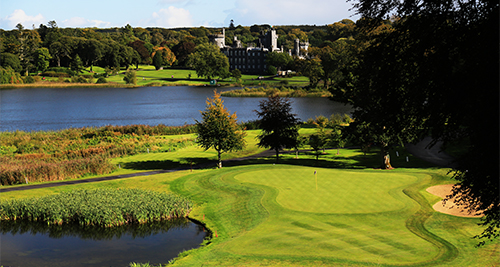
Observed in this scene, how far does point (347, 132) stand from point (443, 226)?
1759 cm

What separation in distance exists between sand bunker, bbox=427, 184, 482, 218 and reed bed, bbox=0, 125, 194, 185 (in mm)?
24378

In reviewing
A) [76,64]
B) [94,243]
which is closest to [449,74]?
[94,243]

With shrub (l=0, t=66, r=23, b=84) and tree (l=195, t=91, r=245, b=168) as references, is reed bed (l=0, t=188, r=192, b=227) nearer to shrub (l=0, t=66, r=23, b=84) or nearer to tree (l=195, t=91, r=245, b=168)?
tree (l=195, t=91, r=245, b=168)

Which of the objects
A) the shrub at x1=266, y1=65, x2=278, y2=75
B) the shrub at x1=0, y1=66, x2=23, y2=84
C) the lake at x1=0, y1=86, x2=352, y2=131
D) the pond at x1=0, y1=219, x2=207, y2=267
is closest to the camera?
the pond at x1=0, y1=219, x2=207, y2=267

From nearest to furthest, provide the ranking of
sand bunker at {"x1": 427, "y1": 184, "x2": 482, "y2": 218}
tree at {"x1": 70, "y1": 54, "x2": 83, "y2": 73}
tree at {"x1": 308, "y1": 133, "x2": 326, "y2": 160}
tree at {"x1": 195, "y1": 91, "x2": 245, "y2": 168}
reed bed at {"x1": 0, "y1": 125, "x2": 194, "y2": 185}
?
sand bunker at {"x1": 427, "y1": 184, "x2": 482, "y2": 218} < reed bed at {"x1": 0, "y1": 125, "x2": 194, "y2": 185} < tree at {"x1": 195, "y1": 91, "x2": 245, "y2": 168} < tree at {"x1": 308, "y1": 133, "x2": 326, "y2": 160} < tree at {"x1": 70, "y1": 54, "x2": 83, "y2": 73}

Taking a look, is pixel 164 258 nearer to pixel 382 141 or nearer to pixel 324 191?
pixel 324 191

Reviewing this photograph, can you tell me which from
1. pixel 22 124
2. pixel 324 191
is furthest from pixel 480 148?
pixel 22 124

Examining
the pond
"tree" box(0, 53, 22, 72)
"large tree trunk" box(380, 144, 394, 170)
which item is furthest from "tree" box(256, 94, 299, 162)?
"tree" box(0, 53, 22, 72)

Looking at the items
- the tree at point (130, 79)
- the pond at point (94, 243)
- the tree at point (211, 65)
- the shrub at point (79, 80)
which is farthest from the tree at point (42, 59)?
the pond at point (94, 243)

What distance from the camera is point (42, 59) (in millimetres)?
174000

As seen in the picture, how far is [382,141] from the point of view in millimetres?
35812

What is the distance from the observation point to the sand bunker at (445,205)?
21672mm

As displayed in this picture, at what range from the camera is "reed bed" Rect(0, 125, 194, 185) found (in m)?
34.8

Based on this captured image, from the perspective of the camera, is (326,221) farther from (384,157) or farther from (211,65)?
(211,65)
